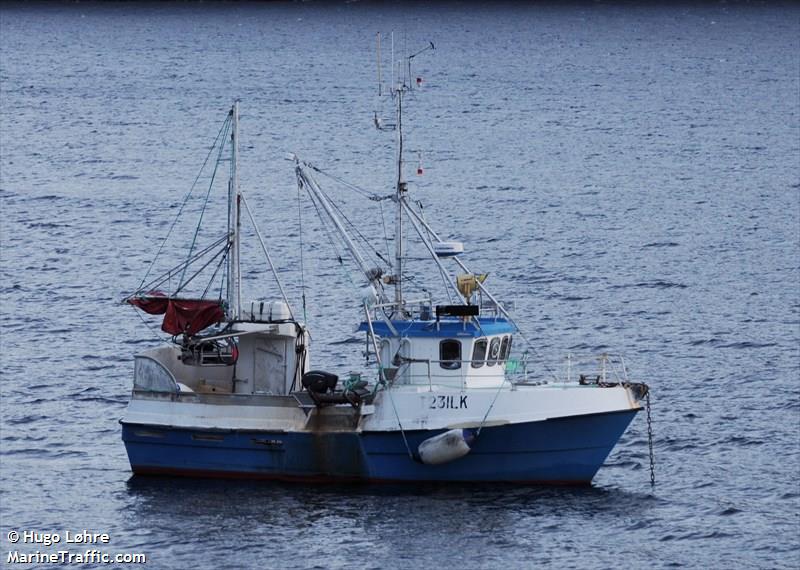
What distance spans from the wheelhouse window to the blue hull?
2.61 meters

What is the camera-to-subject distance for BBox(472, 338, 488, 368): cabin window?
6022 centimetres

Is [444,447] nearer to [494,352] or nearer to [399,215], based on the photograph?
[494,352]

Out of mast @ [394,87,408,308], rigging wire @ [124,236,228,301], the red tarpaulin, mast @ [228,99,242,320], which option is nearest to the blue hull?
the red tarpaulin

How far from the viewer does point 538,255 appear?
107875mm

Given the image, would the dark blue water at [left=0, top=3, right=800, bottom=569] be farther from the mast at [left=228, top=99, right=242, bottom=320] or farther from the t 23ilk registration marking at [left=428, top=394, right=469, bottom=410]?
the mast at [left=228, top=99, right=242, bottom=320]

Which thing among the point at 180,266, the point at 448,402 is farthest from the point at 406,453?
the point at 180,266

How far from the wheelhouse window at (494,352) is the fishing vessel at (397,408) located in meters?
0.05

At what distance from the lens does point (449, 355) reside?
6038cm

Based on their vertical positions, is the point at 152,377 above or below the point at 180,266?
below

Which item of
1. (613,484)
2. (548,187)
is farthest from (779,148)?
(613,484)

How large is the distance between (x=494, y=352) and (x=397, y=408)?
3.76 meters

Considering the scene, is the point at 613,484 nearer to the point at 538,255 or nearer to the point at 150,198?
the point at 538,255

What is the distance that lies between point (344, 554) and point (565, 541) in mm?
6670

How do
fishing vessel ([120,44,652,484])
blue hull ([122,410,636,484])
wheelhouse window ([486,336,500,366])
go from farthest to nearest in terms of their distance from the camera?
wheelhouse window ([486,336,500,366]), blue hull ([122,410,636,484]), fishing vessel ([120,44,652,484])
